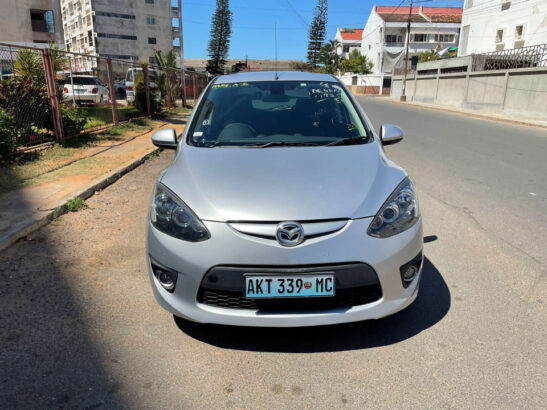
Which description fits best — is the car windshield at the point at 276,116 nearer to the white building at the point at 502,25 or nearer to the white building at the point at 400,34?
the white building at the point at 502,25

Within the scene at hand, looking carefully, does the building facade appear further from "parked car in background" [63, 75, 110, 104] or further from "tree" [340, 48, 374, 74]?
"tree" [340, 48, 374, 74]

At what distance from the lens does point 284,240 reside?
2254 mm

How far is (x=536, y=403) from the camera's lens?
206 centimetres

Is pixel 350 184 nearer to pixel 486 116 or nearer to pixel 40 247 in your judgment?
pixel 40 247

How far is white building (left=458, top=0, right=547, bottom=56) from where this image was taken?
2995 centimetres

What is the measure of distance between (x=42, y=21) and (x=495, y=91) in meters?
36.4

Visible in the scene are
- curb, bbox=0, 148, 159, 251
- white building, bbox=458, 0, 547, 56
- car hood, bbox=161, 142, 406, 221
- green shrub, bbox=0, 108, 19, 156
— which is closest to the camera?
car hood, bbox=161, 142, 406, 221

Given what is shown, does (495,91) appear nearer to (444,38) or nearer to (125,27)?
(444,38)

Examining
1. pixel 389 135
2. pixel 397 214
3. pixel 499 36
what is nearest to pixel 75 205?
pixel 389 135

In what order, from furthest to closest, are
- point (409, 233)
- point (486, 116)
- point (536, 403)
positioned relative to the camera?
point (486, 116)
point (409, 233)
point (536, 403)

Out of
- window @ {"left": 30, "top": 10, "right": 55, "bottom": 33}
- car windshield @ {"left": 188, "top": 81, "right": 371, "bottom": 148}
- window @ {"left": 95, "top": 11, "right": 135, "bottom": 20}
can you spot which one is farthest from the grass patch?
window @ {"left": 95, "top": 11, "right": 135, "bottom": 20}

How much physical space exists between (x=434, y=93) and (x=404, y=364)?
3337 centimetres

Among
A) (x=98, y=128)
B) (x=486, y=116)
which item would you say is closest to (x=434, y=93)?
(x=486, y=116)

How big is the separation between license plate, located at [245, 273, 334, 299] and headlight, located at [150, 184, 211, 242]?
1.17 ft
